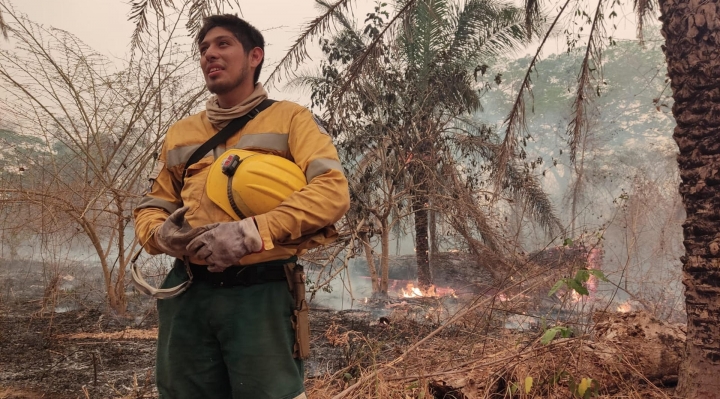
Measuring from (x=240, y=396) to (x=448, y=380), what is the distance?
1476 millimetres

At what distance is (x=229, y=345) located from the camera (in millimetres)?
1545

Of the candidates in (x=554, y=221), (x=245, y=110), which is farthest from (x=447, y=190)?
(x=245, y=110)

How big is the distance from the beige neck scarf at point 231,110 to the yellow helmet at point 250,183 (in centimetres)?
21

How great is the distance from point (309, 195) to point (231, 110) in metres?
0.47

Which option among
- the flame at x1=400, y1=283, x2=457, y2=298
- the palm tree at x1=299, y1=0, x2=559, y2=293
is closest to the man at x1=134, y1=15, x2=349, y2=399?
the palm tree at x1=299, y1=0, x2=559, y2=293

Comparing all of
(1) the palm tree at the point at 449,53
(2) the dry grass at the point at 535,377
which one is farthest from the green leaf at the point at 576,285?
(1) the palm tree at the point at 449,53

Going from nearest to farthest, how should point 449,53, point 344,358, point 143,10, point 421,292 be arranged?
1. point 143,10
2. point 344,358
3. point 449,53
4. point 421,292

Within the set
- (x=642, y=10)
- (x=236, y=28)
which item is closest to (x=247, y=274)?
(x=236, y=28)

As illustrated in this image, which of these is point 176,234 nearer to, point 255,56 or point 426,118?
point 255,56

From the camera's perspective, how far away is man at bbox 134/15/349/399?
56.3 inches

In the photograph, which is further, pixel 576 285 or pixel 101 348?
pixel 101 348

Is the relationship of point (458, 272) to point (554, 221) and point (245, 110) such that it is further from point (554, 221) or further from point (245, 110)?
point (245, 110)

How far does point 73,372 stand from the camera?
438 centimetres

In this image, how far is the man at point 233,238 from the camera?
1.43 metres
